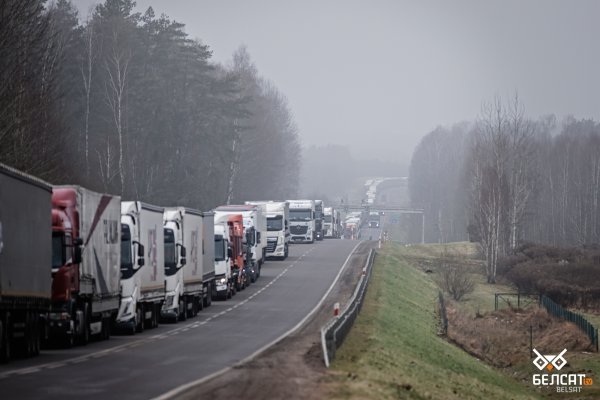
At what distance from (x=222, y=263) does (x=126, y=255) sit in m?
19.6

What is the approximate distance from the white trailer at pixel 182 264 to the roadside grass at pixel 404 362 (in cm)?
574

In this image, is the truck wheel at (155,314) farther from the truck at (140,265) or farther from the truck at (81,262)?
the truck at (81,262)

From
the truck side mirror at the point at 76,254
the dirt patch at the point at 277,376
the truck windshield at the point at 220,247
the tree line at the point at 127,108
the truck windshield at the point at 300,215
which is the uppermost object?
the tree line at the point at 127,108

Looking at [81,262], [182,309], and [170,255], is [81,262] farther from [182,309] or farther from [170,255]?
[182,309]

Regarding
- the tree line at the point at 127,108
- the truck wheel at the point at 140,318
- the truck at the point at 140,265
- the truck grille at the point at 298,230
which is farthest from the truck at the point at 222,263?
the truck grille at the point at 298,230

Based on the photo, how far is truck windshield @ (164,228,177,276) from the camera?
41.1 meters

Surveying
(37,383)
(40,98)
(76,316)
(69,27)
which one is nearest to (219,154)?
(69,27)

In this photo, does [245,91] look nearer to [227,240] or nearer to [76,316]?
[227,240]

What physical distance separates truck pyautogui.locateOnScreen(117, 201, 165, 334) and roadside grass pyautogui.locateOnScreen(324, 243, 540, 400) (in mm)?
5827

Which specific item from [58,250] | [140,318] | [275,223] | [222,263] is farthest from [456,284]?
[58,250]

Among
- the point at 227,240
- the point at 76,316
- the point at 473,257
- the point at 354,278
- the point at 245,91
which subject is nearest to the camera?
the point at 76,316

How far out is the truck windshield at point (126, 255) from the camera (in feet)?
114

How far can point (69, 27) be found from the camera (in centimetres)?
9406

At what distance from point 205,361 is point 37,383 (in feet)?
17.8
